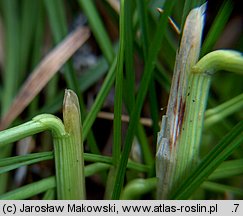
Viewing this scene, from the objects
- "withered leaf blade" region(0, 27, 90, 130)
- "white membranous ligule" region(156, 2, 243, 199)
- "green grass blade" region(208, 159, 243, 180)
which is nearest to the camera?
"white membranous ligule" region(156, 2, 243, 199)

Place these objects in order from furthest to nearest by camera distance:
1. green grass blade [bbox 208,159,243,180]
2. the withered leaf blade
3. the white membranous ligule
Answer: the withered leaf blade < green grass blade [bbox 208,159,243,180] < the white membranous ligule

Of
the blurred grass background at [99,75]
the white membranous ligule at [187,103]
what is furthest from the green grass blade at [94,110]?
the white membranous ligule at [187,103]

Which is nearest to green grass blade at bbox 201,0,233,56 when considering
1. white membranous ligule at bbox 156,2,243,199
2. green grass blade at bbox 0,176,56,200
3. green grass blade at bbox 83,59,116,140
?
white membranous ligule at bbox 156,2,243,199

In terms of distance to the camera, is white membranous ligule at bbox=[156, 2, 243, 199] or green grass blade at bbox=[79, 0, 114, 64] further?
green grass blade at bbox=[79, 0, 114, 64]

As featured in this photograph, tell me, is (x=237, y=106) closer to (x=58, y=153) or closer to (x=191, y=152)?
(x=191, y=152)

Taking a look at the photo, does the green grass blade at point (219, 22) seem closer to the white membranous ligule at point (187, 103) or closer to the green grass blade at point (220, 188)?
the white membranous ligule at point (187, 103)

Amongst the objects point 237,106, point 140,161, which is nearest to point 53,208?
point 140,161
